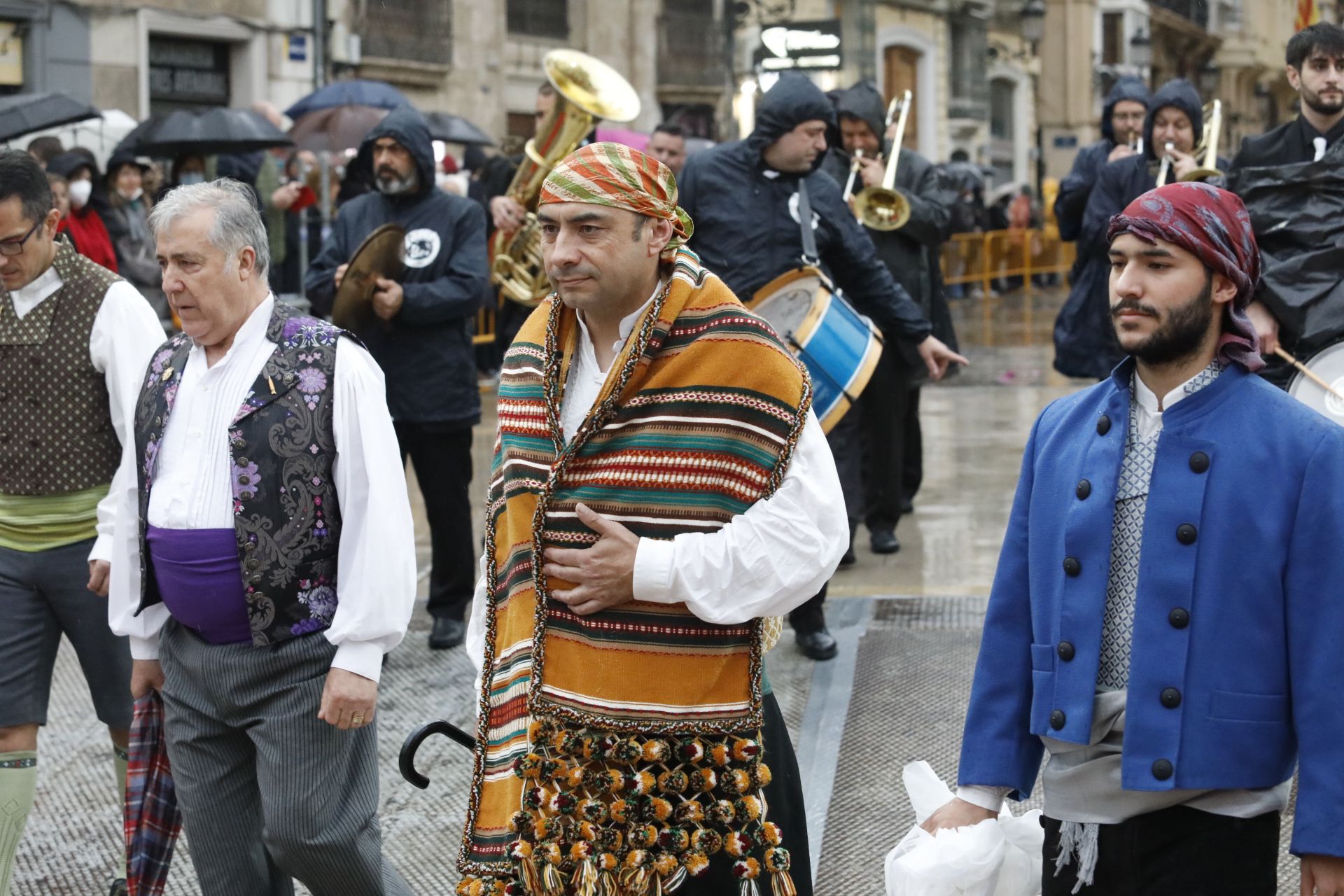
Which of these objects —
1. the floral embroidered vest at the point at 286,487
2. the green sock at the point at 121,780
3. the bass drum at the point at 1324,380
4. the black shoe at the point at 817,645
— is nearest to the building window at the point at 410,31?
the black shoe at the point at 817,645

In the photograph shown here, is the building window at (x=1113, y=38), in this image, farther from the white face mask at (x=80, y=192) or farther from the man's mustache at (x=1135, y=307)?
the man's mustache at (x=1135, y=307)

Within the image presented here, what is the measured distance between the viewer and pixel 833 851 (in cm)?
489

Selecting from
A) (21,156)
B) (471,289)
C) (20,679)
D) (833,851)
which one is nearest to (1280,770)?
(833,851)

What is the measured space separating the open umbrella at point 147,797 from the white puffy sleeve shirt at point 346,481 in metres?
0.53

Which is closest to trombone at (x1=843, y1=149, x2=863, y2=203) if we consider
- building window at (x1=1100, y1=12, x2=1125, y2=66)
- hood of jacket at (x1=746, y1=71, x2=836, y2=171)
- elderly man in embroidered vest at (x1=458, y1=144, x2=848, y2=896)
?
hood of jacket at (x1=746, y1=71, x2=836, y2=171)

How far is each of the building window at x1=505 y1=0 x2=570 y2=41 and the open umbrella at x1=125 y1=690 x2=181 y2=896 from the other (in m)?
24.5

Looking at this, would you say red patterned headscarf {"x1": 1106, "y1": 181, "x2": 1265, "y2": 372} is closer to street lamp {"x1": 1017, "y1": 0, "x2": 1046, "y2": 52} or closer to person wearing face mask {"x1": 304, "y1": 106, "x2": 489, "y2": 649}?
person wearing face mask {"x1": 304, "y1": 106, "x2": 489, "y2": 649}

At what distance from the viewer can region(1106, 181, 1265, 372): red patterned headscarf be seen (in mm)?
2758

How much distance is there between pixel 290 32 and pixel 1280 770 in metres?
21.1

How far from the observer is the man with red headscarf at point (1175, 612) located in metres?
2.68

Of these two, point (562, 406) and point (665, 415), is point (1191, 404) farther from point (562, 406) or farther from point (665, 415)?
point (562, 406)

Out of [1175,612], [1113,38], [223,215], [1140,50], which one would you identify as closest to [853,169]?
[223,215]

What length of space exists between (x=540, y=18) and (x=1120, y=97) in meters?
20.6

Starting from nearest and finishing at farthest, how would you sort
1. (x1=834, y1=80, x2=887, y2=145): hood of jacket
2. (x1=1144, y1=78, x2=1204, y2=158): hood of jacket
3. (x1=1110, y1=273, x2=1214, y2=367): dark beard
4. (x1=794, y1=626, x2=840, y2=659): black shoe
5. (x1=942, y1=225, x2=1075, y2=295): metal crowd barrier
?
(x1=1110, y1=273, x2=1214, y2=367): dark beard, (x1=794, y1=626, x2=840, y2=659): black shoe, (x1=1144, y1=78, x2=1204, y2=158): hood of jacket, (x1=834, y1=80, x2=887, y2=145): hood of jacket, (x1=942, y1=225, x2=1075, y2=295): metal crowd barrier
